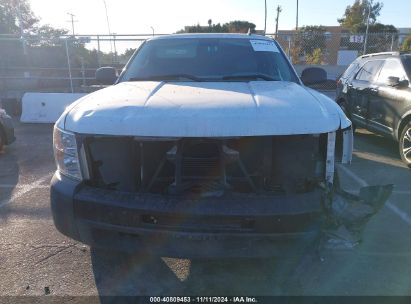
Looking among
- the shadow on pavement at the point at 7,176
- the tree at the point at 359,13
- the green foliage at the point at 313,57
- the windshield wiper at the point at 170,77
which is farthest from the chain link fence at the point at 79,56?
the tree at the point at 359,13

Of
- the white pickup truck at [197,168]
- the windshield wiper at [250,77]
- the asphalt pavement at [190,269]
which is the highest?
the windshield wiper at [250,77]

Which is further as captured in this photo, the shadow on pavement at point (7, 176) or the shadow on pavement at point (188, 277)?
the shadow on pavement at point (7, 176)

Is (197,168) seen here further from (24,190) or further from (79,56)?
(79,56)

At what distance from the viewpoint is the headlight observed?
2730 millimetres

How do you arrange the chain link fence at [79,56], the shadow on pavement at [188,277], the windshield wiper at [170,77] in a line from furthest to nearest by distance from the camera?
the chain link fence at [79,56] → the windshield wiper at [170,77] → the shadow on pavement at [188,277]

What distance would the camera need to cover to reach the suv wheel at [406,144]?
6.19 meters

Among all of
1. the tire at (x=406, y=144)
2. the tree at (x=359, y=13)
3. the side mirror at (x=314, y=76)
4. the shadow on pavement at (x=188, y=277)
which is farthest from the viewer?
the tree at (x=359, y=13)

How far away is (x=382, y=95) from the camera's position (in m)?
6.99

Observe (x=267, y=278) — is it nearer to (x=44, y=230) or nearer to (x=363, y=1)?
(x=44, y=230)

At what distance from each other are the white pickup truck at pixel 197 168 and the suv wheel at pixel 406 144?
386cm

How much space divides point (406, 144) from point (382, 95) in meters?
1.16

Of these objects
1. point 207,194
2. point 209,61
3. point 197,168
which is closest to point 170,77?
point 209,61

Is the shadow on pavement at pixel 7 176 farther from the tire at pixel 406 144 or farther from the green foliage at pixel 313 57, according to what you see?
the green foliage at pixel 313 57

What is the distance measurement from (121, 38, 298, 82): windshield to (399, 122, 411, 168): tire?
10.2 ft
